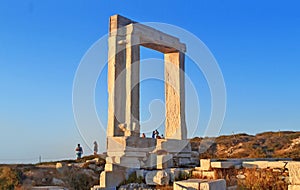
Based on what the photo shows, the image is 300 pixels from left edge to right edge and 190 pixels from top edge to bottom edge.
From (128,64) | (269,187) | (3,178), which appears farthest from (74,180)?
(269,187)

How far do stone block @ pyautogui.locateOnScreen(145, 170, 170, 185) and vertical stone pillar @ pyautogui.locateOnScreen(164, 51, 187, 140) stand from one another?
4962 millimetres

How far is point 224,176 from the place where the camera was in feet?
32.8

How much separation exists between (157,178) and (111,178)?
5.15 ft

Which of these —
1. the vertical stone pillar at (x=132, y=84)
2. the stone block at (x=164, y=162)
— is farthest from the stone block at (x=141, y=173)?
the vertical stone pillar at (x=132, y=84)

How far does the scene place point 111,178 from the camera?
11445mm

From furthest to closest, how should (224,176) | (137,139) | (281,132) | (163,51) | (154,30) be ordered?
(281,132) → (163,51) → (154,30) → (137,139) → (224,176)

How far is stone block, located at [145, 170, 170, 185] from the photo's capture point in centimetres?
1056

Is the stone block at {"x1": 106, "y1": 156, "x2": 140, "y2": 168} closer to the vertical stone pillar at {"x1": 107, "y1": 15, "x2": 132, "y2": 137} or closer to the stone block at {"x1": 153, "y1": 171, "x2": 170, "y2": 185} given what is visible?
the vertical stone pillar at {"x1": 107, "y1": 15, "x2": 132, "y2": 137}

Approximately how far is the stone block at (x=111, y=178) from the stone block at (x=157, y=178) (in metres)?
1.02

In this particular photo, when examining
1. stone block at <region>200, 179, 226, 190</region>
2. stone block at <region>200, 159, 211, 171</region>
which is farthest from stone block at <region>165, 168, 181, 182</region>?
stone block at <region>200, 179, 226, 190</region>

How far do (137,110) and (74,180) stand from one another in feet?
11.1

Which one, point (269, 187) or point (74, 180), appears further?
point (74, 180)

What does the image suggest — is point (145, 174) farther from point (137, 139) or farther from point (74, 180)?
point (74, 180)

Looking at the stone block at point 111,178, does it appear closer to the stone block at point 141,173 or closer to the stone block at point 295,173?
the stone block at point 141,173
